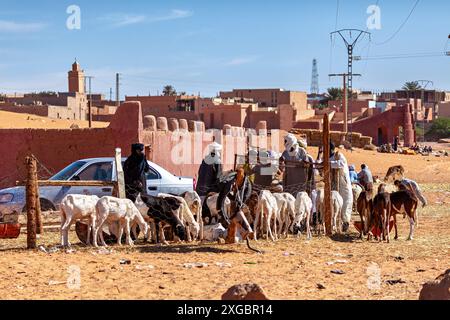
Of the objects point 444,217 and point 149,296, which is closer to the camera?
point 149,296

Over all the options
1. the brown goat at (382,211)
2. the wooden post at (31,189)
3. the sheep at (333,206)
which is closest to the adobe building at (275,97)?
the sheep at (333,206)

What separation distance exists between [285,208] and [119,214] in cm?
328

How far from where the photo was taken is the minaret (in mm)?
67688

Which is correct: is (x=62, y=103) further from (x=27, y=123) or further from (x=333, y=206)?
(x=333, y=206)

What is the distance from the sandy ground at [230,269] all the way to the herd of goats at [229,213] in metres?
0.36

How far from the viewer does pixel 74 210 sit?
12211mm

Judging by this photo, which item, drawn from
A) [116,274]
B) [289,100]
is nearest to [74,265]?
A: [116,274]

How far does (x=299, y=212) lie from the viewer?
1416 centimetres

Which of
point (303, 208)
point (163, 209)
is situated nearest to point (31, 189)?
point (163, 209)

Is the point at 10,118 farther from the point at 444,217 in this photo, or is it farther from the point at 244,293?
the point at 244,293

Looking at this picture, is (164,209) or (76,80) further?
(76,80)

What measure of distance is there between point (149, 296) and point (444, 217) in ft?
37.2

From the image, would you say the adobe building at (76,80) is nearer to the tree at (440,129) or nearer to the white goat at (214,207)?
the tree at (440,129)

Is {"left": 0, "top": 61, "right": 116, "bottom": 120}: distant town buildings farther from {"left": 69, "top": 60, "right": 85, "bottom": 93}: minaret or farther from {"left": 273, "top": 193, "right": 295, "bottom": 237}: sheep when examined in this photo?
{"left": 273, "top": 193, "right": 295, "bottom": 237}: sheep
